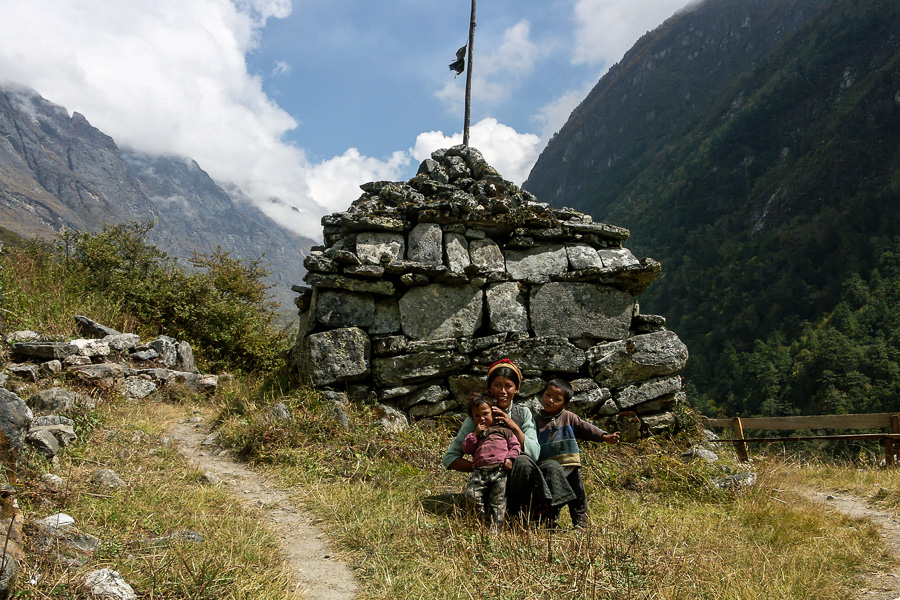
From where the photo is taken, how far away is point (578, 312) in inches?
288

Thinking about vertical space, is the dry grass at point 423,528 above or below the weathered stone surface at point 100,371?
below

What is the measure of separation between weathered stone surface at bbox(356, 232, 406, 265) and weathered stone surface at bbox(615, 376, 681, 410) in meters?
3.40

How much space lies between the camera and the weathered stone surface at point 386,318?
700 cm

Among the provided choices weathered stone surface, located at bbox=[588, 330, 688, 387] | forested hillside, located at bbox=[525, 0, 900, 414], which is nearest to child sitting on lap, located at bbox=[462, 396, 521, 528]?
weathered stone surface, located at bbox=[588, 330, 688, 387]

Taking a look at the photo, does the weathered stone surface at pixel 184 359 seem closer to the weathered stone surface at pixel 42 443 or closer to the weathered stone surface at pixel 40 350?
the weathered stone surface at pixel 40 350

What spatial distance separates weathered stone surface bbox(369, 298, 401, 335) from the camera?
7.00m

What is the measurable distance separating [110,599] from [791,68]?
116859 millimetres

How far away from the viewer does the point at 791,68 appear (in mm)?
93688

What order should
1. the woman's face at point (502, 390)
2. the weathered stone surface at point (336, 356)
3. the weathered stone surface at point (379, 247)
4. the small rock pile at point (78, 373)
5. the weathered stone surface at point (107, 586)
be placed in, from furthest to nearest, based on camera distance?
the weathered stone surface at point (379, 247) < the weathered stone surface at point (336, 356) < the small rock pile at point (78, 373) < the woman's face at point (502, 390) < the weathered stone surface at point (107, 586)

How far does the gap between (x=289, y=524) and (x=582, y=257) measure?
516 centimetres

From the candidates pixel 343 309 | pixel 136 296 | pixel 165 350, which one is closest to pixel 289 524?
pixel 343 309

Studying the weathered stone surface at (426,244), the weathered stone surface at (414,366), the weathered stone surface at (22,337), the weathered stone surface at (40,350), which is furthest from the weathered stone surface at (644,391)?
the weathered stone surface at (22,337)

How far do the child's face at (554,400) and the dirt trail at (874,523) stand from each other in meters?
2.10

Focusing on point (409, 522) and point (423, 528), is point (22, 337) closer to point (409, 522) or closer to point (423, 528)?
point (409, 522)
